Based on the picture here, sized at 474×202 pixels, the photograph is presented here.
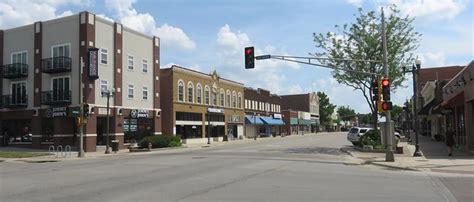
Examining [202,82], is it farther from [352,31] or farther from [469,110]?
[469,110]

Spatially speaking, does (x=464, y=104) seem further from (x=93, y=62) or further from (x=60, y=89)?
(x=60, y=89)

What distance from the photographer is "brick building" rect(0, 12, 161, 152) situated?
42750mm

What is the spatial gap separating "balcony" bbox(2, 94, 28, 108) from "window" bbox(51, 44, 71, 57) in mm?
5013

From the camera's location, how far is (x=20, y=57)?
46.6 metres

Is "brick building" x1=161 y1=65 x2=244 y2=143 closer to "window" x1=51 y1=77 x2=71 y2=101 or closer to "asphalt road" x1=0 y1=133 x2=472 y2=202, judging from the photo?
"window" x1=51 y1=77 x2=71 y2=101

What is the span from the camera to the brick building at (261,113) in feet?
267

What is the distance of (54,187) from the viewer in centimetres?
1455

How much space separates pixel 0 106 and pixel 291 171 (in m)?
36.2

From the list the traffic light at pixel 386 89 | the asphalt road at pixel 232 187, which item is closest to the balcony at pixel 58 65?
the asphalt road at pixel 232 187

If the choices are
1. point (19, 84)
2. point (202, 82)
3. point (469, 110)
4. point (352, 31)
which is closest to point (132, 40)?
point (19, 84)

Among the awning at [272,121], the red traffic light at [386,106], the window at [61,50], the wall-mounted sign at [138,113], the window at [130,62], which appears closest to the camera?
the red traffic light at [386,106]

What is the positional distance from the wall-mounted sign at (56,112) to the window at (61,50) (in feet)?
15.6

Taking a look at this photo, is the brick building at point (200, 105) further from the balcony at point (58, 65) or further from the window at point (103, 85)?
the balcony at point (58, 65)

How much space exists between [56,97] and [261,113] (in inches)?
1941
